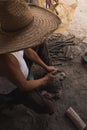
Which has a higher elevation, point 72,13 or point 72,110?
point 72,13

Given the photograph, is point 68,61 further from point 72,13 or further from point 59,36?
point 72,13

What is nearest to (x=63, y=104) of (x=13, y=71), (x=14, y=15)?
(x=13, y=71)

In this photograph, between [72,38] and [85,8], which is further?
[85,8]

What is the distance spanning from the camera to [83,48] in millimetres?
3521

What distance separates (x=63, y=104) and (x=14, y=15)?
1.34 m

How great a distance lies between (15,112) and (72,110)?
61cm

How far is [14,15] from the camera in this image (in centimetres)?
165

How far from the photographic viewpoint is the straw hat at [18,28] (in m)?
1.65

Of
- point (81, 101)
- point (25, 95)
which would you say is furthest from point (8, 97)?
point (81, 101)

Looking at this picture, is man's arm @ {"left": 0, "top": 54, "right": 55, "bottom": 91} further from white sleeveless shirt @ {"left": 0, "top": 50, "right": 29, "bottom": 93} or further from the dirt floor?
the dirt floor

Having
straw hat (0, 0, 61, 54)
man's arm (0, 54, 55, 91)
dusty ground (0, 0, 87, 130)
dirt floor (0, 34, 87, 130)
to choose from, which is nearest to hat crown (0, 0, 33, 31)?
straw hat (0, 0, 61, 54)

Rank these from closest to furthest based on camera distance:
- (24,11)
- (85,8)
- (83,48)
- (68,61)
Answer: (24,11) → (68,61) → (83,48) → (85,8)

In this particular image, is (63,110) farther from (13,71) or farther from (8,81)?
(13,71)

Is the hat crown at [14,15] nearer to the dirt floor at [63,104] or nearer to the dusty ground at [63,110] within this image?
the dusty ground at [63,110]
